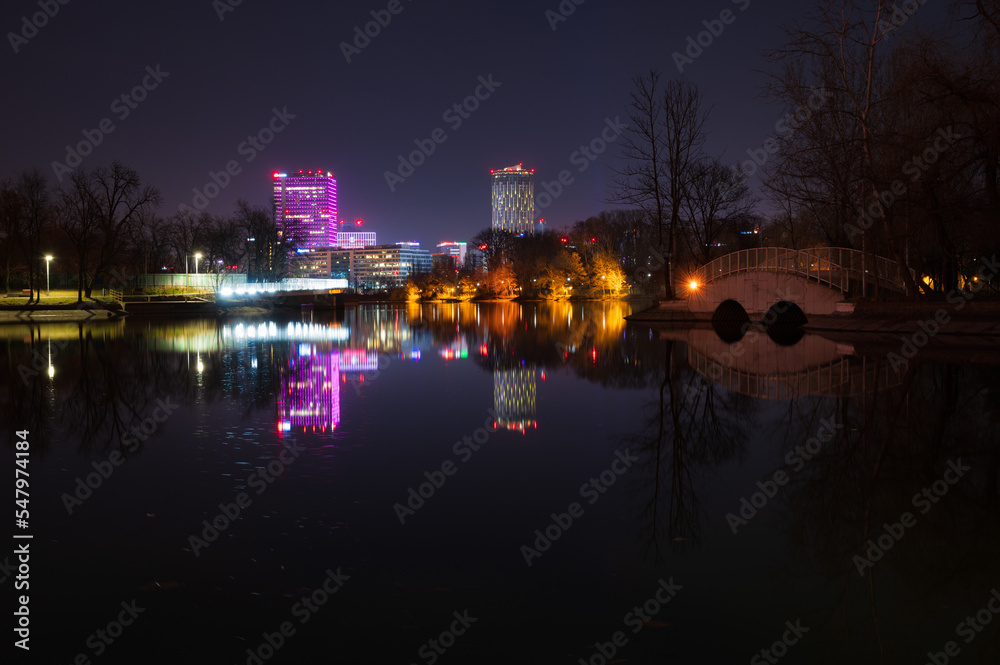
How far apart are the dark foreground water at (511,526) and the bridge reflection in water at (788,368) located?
1.45ft

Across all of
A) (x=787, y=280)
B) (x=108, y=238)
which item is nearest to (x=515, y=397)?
(x=787, y=280)

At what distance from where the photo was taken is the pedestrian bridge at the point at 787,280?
32.4 m

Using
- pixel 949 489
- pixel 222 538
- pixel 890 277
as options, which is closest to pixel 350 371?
pixel 222 538

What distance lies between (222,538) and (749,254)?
34392 millimetres

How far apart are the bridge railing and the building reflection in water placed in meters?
22.3

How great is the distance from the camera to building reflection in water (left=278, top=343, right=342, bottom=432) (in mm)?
11531

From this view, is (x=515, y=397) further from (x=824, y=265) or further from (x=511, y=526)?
(x=824, y=265)

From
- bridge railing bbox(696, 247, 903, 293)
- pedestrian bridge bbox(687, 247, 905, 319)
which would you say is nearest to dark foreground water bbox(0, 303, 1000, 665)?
bridge railing bbox(696, 247, 903, 293)

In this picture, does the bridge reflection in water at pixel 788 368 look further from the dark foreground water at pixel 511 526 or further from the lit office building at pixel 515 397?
the lit office building at pixel 515 397

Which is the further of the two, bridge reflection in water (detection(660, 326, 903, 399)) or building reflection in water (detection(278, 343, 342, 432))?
bridge reflection in water (detection(660, 326, 903, 399))

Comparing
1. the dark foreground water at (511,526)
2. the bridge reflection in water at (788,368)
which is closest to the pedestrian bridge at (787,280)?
the bridge reflection in water at (788,368)

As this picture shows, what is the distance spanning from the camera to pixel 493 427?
1113 cm

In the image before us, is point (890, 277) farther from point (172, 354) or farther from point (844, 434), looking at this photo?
point (172, 354)

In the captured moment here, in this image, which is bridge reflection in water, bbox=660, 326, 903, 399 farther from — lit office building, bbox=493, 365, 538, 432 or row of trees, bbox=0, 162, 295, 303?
row of trees, bbox=0, 162, 295, 303
